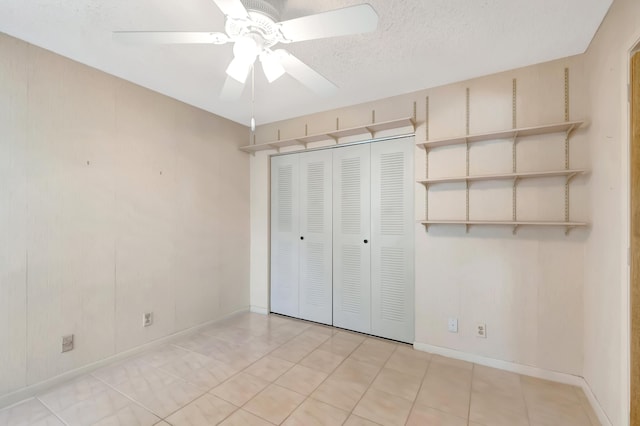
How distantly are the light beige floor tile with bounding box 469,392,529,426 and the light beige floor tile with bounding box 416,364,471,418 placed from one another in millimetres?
51

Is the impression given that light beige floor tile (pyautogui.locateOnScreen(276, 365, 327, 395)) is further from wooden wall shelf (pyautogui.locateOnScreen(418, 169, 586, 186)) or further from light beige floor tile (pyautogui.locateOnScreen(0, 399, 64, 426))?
wooden wall shelf (pyautogui.locateOnScreen(418, 169, 586, 186))

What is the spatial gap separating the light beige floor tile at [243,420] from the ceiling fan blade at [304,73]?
2085mm

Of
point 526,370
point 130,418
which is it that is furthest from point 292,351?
point 526,370

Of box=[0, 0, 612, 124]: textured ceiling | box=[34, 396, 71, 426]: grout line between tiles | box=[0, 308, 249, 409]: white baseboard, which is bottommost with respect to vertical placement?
box=[34, 396, 71, 426]: grout line between tiles

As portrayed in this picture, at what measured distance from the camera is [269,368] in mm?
2318

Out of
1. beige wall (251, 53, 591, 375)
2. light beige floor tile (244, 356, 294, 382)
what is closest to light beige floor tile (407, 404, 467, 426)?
beige wall (251, 53, 591, 375)

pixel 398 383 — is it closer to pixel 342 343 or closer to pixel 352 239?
pixel 342 343

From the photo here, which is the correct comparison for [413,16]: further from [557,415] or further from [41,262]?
[41,262]

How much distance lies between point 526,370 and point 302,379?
5.85ft

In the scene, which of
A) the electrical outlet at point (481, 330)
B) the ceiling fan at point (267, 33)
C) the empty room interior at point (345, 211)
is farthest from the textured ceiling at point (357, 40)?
the electrical outlet at point (481, 330)

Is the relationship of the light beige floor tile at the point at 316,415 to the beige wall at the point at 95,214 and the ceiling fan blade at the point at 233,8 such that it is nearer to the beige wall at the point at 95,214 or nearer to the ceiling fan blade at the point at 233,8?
the beige wall at the point at 95,214

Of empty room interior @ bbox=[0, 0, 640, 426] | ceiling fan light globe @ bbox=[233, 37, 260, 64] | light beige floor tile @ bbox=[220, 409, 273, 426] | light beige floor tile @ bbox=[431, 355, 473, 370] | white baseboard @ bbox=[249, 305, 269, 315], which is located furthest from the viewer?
white baseboard @ bbox=[249, 305, 269, 315]

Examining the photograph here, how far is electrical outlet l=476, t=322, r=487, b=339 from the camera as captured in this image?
7.67 ft

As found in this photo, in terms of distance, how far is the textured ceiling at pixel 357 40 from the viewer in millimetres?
1573
